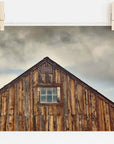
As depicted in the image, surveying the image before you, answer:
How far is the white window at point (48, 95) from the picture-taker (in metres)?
2.01

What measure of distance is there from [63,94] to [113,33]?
2.30ft

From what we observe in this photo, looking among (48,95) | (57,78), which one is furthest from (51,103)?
(57,78)

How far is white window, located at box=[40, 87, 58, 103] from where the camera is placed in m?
2.01

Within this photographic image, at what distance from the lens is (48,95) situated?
2.02 m

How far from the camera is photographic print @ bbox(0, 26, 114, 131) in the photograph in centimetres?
199

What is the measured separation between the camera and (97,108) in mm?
2023

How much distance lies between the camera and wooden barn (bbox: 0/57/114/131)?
1985mm

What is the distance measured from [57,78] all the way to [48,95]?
0.17 m

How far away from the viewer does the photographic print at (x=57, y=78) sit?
1993 millimetres
